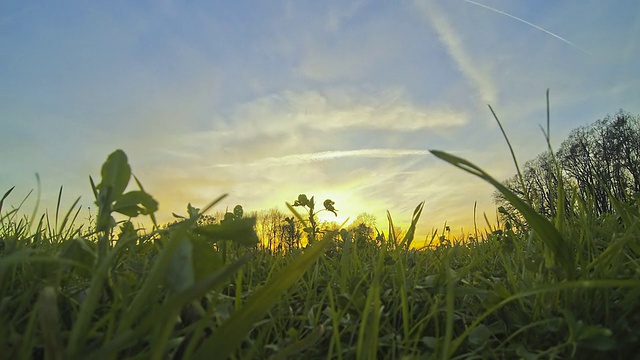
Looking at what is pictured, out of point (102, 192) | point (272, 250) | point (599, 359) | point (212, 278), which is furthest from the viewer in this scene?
point (272, 250)

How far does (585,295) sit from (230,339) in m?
1.37

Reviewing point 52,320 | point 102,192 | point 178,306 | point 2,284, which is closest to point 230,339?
point 178,306

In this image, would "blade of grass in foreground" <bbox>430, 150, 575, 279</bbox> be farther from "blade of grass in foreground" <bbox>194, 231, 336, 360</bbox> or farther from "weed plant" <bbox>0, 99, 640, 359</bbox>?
"blade of grass in foreground" <bbox>194, 231, 336, 360</bbox>

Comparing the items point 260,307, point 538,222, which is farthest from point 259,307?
point 538,222

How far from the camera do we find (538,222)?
167 cm

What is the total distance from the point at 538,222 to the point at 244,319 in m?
1.09

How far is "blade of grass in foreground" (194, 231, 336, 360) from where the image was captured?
1143mm

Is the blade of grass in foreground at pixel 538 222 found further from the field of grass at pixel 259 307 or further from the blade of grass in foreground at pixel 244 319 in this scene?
the blade of grass in foreground at pixel 244 319

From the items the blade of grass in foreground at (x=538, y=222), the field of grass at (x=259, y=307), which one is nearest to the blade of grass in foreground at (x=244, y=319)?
the field of grass at (x=259, y=307)

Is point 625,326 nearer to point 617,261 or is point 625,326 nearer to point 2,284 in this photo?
point 617,261

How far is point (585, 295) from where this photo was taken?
1.80 m

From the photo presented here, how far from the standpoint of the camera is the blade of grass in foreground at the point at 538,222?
63.2 inches

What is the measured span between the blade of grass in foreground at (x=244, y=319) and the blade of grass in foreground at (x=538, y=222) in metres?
0.60

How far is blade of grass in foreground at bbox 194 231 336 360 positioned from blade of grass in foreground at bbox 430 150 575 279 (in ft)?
1.97
